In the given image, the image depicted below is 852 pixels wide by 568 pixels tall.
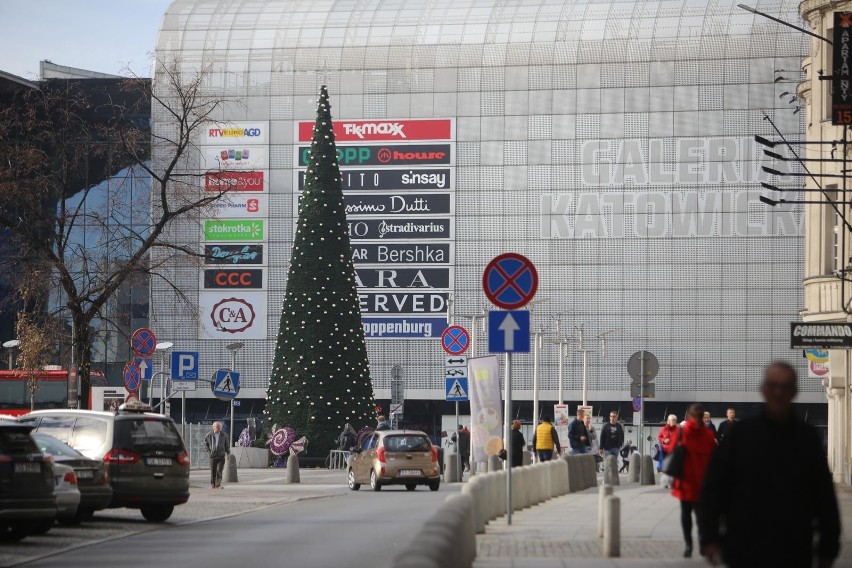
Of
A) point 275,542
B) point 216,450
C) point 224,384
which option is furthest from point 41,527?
point 224,384

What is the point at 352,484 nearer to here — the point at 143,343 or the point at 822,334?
the point at 143,343

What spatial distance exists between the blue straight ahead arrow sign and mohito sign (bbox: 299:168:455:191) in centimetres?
7052

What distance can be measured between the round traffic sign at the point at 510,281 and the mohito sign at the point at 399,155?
234 ft

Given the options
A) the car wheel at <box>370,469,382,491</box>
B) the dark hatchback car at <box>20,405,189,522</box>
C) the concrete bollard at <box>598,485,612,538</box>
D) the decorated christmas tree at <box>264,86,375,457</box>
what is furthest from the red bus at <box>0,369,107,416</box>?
the concrete bollard at <box>598,485,612,538</box>

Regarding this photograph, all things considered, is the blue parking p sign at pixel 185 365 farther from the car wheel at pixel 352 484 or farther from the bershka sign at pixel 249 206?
the bershka sign at pixel 249 206

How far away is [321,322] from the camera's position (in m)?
55.6

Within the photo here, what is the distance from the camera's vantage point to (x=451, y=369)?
136 feet

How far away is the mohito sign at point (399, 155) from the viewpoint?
9100 cm

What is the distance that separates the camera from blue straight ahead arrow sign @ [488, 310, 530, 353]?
65.1ft

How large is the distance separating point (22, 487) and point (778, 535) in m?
13.6

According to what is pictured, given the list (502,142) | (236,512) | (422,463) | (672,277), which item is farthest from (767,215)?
(236,512)

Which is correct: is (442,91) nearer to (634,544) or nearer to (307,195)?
(307,195)

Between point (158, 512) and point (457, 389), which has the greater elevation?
point (457, 389)

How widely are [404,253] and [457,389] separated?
4989cm
